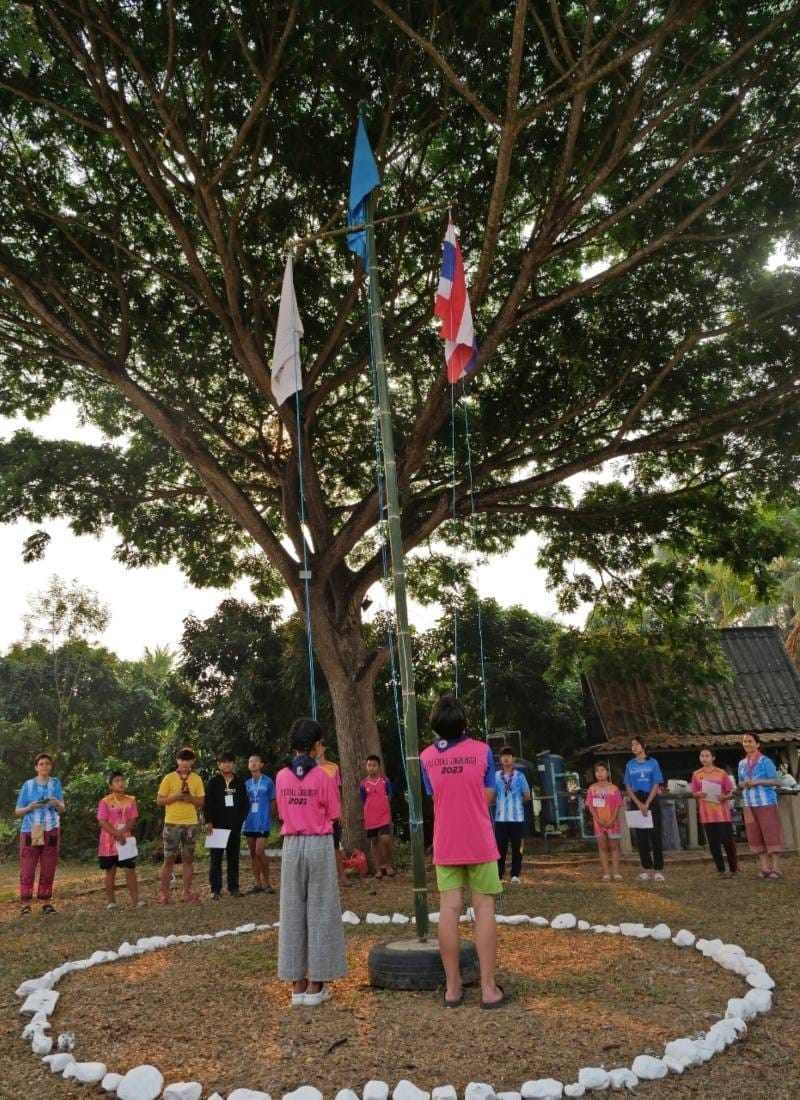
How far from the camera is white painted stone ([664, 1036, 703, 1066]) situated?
13.3ft

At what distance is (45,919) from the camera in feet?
31.3

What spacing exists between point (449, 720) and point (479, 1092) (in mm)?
2178

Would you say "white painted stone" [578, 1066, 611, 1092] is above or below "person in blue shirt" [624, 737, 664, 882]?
below

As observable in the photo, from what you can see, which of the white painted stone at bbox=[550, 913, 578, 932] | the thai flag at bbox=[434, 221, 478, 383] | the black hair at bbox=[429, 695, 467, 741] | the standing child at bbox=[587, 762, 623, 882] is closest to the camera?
the black hair at bbox=[429, 695, 467, 741]

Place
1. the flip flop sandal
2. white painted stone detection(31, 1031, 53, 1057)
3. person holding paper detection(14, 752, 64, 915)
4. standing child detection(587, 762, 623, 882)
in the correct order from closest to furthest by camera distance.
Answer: white painted stone detection(31, 1031, 53, 1057), the flip flop sandal, person holding paper detection(14, 752, 64, 915), standing child detection(587, 762, 623, 882)

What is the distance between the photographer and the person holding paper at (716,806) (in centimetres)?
1085

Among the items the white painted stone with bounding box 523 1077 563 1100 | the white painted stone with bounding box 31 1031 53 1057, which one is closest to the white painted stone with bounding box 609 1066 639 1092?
the white painted stone with bounding box 523 1077 563 1100

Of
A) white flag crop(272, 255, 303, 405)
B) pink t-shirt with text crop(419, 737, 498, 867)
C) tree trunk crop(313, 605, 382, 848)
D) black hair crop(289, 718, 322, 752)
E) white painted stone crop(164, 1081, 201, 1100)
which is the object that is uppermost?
white flag crop(272, 255, 303, 405)

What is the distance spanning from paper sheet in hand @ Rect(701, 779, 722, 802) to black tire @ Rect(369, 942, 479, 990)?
19.9 feet

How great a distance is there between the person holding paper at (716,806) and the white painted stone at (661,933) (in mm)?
4315

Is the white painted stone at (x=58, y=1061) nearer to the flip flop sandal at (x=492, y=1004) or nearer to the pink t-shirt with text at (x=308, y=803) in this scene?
the pink t-shirt with text at (x=308, y=803)

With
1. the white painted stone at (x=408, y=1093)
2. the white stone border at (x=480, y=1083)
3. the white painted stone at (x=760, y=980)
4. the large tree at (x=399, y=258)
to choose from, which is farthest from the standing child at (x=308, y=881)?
the large tree at (x=399, y=258)

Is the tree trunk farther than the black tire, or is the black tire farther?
the tree trunk

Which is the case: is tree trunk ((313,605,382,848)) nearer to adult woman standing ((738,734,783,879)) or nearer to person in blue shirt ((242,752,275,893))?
person in blue shirt ((242,752,275,893))
